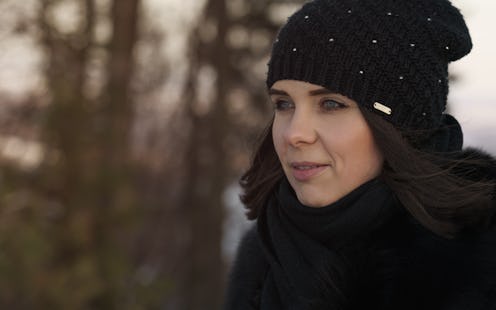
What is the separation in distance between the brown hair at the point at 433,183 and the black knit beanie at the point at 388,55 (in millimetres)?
63

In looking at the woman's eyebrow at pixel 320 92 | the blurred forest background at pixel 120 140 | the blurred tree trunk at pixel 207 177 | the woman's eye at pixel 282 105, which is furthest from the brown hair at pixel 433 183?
the blurred tree trunk at pixel 207 177

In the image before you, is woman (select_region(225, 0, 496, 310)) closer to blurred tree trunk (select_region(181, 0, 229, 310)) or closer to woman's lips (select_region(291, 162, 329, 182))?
woman's lips (select_region(291, 162, 329, 182))

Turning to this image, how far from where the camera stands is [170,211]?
1269 cm

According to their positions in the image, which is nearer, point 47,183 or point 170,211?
point 47,183

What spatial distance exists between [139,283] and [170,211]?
486 centimetres

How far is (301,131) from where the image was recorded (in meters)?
2.22

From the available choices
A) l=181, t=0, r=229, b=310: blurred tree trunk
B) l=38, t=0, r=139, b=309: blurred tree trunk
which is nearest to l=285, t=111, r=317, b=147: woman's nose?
l=38, t=0, r=139, b=309: blurred tree trunk

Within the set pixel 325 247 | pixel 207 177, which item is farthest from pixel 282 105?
pixel 207 177

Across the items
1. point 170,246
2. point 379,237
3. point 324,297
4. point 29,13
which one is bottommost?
point 170,246

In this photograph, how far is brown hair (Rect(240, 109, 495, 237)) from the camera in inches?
85.1

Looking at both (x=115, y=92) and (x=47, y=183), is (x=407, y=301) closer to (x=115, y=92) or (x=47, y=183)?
(x=47, y=183)

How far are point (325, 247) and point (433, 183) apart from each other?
37 centimetres

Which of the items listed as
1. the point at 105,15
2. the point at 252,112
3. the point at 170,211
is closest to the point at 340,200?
the point at 105,15

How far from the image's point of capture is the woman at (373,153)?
217 centimetres
